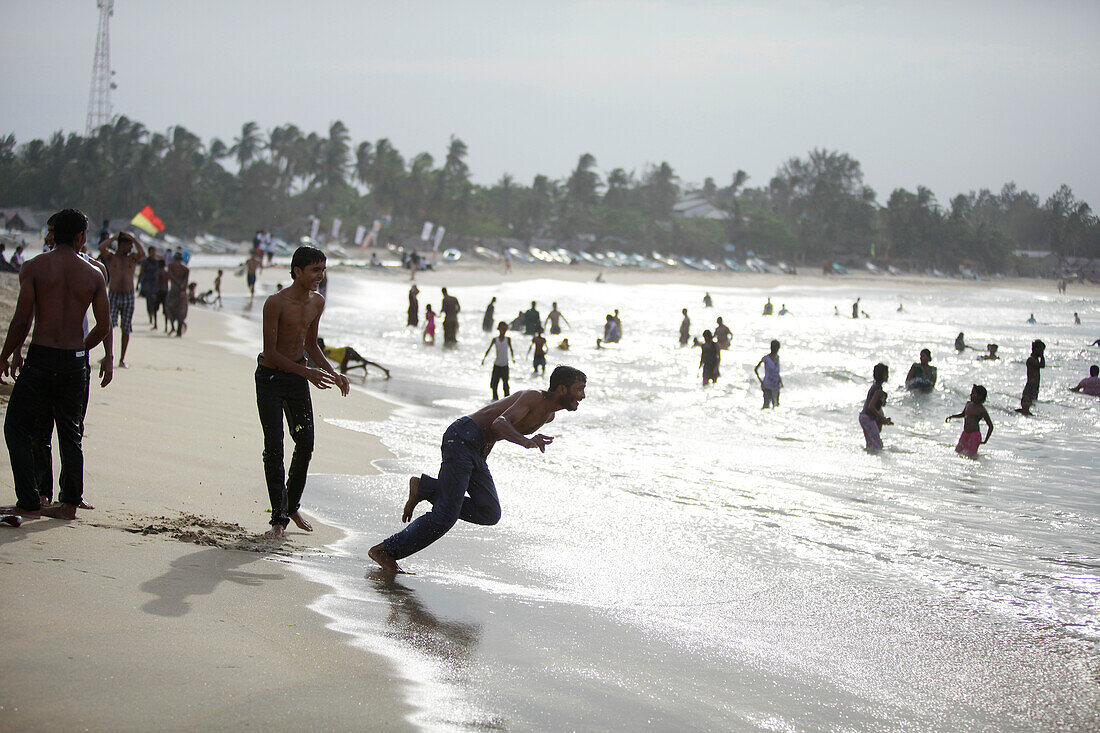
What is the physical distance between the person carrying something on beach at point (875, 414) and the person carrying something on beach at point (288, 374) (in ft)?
28.2

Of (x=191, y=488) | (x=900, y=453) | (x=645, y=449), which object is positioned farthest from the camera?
(x=900, y=453)

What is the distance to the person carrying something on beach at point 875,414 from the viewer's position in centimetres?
1199

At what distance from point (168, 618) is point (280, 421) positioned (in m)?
1.70

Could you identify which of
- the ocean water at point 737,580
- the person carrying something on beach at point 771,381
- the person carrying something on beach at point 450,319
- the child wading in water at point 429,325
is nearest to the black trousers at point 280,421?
the ocean water at point 737,580

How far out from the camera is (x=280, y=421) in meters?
5.23

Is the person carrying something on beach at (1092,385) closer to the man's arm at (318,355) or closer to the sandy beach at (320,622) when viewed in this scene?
the sandy beach at (320,622)

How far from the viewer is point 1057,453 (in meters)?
13.0

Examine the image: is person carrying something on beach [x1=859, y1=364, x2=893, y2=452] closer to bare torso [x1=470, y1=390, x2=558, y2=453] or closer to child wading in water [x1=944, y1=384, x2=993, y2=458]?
child wading in water [x1=944, y1=384, x2=993, y2=458]

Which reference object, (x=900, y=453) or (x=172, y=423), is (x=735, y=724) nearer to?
(x=172, y=423)

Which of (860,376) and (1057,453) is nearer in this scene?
(1057,453)

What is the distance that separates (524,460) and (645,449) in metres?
2.25

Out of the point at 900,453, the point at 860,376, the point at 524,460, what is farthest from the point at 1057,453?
the point at 860,376

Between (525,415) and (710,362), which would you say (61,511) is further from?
(710,362)

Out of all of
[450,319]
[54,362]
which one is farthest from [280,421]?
[450,319]
